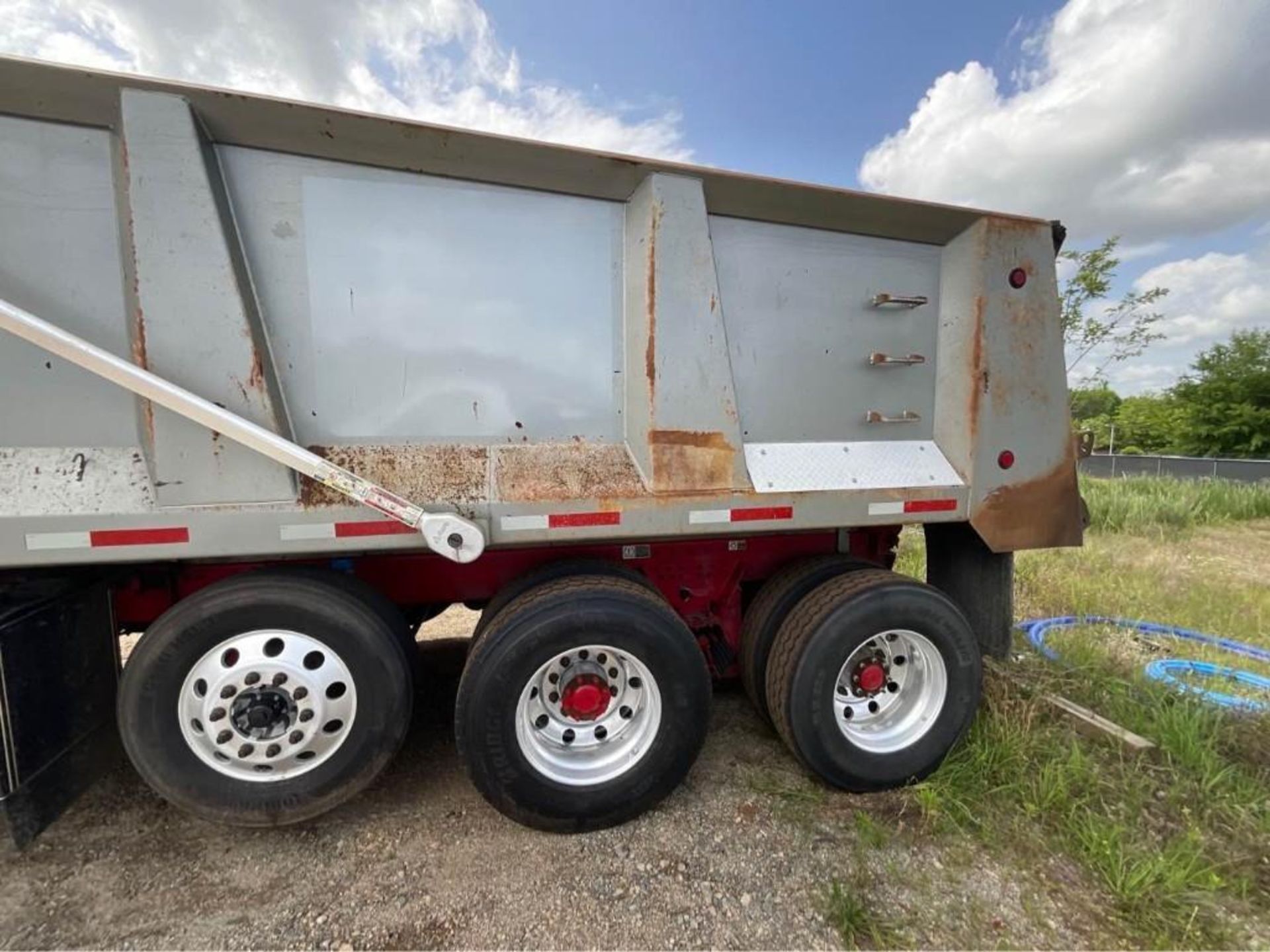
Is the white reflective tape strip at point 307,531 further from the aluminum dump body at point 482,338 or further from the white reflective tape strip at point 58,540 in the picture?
the white reflective tape strip at point 58,540

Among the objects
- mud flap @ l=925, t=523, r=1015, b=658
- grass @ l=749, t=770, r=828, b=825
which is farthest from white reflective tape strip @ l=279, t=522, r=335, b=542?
mud flap @ l=925, t=523, r=1015, b=658

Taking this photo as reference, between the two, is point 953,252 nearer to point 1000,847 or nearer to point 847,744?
point 847,744

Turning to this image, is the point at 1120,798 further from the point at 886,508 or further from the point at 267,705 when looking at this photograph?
the point at 267,705

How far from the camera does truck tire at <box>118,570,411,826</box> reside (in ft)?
7.27

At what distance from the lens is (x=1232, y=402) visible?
2778 centimetres

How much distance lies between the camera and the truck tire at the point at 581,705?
2377 mm

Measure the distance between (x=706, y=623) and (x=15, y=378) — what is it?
10.0 feet

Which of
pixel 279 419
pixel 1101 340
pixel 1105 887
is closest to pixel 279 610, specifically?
pixel 279 419

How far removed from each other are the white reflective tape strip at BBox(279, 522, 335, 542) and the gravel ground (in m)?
1.30

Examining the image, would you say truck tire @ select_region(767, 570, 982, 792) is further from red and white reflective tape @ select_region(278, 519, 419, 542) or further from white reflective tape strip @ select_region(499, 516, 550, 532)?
red and white reflective tape @ select_region(278, 519, 419, 542)

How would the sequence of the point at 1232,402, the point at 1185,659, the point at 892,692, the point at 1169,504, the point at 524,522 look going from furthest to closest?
the point at 1232,402 < the point at 1169,504 < the point at 1185,659 < the point at 892,692 < the point at 524,522

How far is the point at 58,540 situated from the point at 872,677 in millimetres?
3325

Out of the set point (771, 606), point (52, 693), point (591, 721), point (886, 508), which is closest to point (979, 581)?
point (886, 508)

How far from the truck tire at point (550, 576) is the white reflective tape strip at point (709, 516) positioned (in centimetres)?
39
